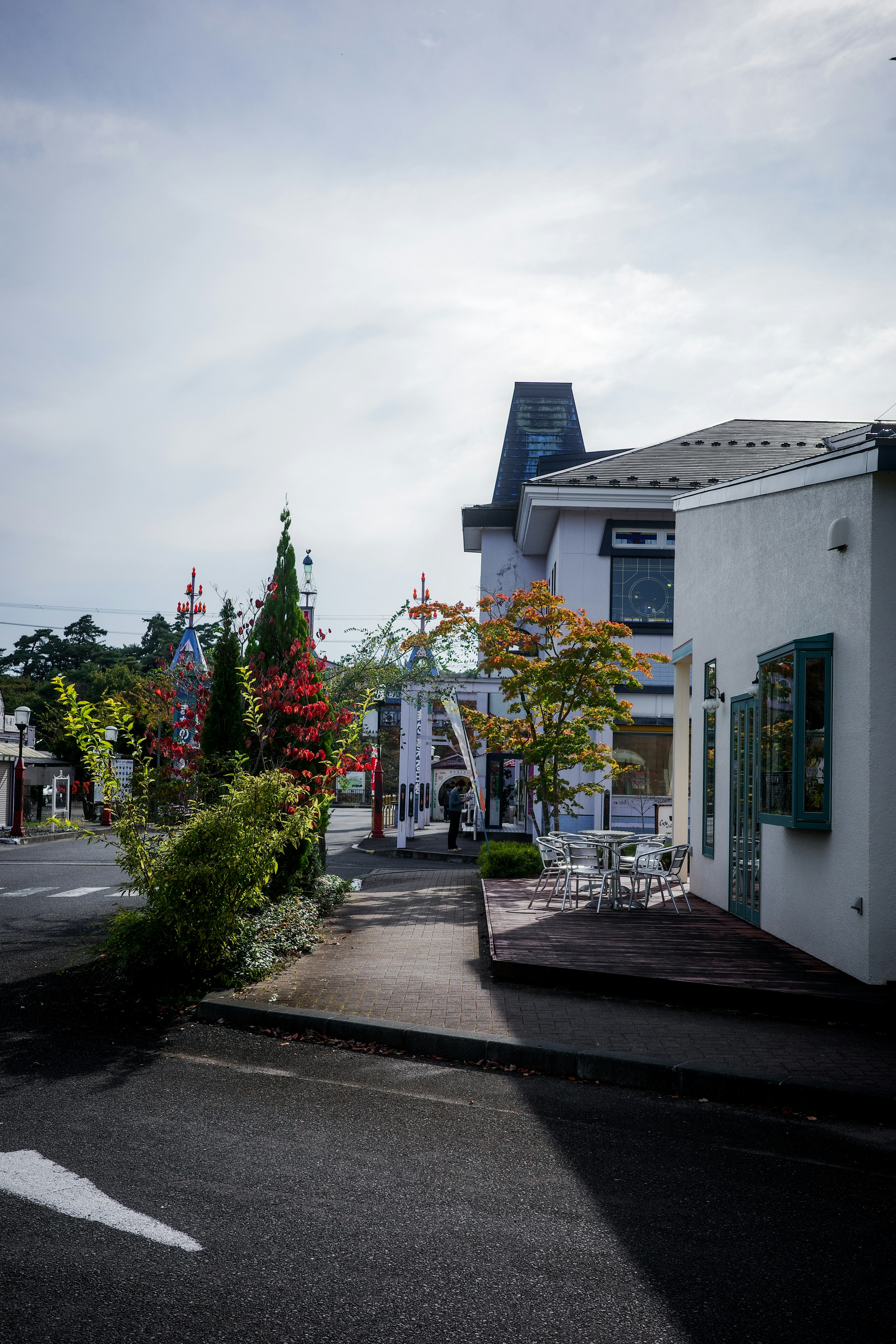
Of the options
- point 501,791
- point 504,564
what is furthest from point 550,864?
point 504,564

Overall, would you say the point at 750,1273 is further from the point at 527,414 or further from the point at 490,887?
the point at 527,414

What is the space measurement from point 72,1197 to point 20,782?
26.8 metres

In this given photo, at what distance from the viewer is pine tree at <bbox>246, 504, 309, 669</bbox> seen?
1301cm

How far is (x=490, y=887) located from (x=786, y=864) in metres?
5.58

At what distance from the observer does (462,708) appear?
21.3m

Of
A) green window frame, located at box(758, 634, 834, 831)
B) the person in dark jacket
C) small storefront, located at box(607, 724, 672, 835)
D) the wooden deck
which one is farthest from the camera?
small storefront, located at box(607, 724, 672, 835)

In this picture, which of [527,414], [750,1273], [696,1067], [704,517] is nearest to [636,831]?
[704,517]

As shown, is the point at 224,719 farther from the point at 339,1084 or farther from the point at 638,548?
the point at 638,548

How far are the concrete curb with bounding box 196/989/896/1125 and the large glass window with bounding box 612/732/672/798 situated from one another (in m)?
21.3

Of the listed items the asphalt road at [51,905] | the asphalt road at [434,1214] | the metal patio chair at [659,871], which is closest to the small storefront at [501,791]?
the asphalt road at [51,905]

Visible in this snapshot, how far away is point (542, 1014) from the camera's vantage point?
305 inches

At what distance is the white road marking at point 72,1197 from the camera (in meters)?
3.93

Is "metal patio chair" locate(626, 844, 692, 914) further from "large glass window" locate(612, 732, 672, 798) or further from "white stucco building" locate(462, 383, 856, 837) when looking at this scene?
"large glass window" locate(612, 732, 672, 798)

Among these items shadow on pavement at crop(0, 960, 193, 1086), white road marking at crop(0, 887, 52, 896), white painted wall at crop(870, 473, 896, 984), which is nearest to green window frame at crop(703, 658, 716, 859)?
white painted wall at crop(870, 473, 896, 984)
